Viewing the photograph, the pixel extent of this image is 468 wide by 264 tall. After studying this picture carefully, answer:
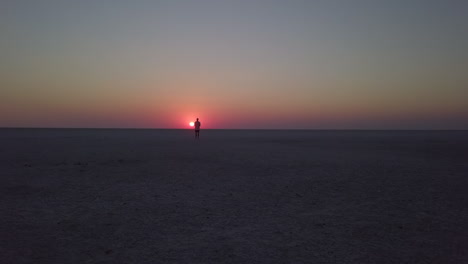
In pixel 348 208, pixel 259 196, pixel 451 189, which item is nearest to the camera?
pixel 348 208

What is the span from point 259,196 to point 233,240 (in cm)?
322

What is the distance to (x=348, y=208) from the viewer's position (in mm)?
7629

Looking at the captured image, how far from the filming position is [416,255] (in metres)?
5.04

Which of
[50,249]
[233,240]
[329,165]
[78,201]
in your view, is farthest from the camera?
[329,165]

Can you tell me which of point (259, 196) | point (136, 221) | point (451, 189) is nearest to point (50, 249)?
point (136, 221)

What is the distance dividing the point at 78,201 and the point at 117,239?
3.14m

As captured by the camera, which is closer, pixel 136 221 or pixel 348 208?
pixel 136 221

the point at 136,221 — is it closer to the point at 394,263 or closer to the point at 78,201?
the point at 78,201

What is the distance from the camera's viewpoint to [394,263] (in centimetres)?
479

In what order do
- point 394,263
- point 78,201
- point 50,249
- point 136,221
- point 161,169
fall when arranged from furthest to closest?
point 161,169 → point 78,201 → point 136,221 → point 50,249 → point 394,263

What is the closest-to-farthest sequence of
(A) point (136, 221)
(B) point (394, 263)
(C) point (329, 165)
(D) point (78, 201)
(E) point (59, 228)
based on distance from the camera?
→ (B) point (394, 263), (E) point (59, 228), (A) point (136, 221), (D) point (78, 201), (C) point (329, 165)

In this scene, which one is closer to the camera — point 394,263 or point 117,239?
point 394,263

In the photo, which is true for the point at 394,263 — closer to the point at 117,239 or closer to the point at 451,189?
the point at 117,239

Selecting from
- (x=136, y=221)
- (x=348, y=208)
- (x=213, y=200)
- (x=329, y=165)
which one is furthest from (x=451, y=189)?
(x=136, y=221)
